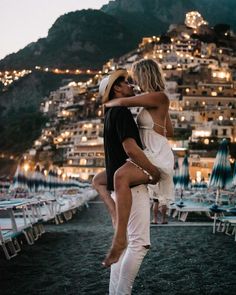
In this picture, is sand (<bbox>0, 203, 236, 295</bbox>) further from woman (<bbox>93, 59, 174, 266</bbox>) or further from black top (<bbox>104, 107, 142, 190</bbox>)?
black top (<bbox>104, 107, 142, 190</bbox>)

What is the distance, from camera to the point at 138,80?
3904 millimetres

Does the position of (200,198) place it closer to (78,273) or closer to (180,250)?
(180,250)

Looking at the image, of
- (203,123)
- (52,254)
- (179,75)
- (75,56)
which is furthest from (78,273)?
(75,56)

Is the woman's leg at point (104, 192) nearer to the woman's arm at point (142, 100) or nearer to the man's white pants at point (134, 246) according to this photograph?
the man's white pants at point (134, 246)

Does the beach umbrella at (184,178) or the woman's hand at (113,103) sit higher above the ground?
the woman's hand at (113,103)

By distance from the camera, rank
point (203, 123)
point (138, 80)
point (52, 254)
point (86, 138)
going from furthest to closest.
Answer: point (86, 138), point (203, 123), point (52, 254), point (138, 80)

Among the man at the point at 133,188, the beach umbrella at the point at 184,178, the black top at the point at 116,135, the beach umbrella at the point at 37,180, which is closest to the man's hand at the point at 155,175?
the man at the point at 133,188

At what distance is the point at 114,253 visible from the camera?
11.7 feet

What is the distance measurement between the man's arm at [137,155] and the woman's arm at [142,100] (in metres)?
0.30

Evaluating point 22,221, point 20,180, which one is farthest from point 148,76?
point 20,180

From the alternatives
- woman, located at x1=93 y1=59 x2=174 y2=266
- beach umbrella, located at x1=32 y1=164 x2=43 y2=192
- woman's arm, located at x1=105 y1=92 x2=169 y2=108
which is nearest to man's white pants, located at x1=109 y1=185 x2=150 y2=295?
woman, located at x1=93 y1=59 x2=174 y2=266

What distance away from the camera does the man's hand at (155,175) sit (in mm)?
3652

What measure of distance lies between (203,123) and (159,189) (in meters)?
83.0

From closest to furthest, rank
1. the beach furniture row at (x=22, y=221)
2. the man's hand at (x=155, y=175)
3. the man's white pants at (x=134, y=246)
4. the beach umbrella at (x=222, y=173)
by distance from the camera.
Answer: the man's white pants at (x=134, y=246) → the man's hand at (x=155, y=175) → the beach furniture row at (x=22, y=221) → the beach umbrella at (x=222, y=173)
